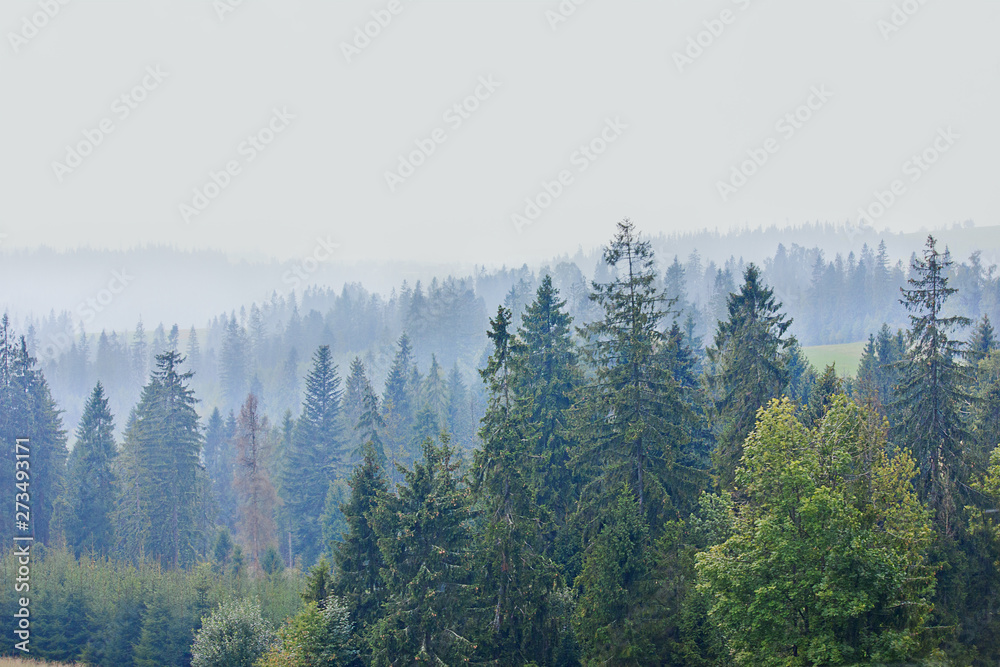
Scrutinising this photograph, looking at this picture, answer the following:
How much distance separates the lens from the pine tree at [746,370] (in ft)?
99.1

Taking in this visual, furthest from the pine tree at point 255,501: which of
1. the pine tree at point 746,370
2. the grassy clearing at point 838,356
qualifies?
the grassy clearing at point 838,356

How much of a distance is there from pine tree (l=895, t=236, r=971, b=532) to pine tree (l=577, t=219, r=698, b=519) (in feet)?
33.5

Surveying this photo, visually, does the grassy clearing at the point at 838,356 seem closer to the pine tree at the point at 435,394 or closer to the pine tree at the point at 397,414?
the pine tree at the point at 435,394

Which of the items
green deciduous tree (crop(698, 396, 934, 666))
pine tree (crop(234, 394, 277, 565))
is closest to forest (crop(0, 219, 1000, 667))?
green deciduous tree (crop(698, 396, 934, 666))

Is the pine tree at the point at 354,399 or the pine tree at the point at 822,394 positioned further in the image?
the pine tree at the point at 354,399

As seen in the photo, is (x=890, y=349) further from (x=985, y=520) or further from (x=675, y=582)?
(x=675, y=582)

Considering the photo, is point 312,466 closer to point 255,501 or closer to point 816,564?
point 255,501

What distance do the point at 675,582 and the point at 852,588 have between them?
22.6ft

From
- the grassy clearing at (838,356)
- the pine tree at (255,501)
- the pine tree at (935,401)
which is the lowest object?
the pine tree at (255,501)

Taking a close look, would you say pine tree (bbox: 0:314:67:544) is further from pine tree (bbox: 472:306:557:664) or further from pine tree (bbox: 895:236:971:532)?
pine tree (bbox: 895:236:971:532)

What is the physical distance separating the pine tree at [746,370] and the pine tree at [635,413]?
2451 millimetres

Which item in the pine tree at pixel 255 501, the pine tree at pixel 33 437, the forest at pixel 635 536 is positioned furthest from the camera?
the pine tree at pixel 33 437

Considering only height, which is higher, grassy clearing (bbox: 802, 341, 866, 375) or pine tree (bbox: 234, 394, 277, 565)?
grassy clearing (bbox: 802, 341, 866, 375)

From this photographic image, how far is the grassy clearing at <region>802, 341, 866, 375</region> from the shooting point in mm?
105700
